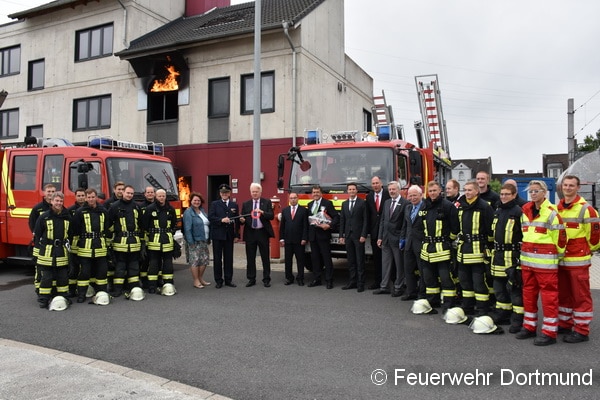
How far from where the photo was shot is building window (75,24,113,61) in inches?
Answer: 733

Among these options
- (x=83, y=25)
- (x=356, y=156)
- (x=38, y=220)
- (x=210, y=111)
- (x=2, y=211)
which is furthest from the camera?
(x=83, y=25)

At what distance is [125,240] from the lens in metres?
7.55

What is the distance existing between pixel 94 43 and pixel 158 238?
1425cm

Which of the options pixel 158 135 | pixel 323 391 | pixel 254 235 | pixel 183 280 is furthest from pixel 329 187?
pixel 158 135

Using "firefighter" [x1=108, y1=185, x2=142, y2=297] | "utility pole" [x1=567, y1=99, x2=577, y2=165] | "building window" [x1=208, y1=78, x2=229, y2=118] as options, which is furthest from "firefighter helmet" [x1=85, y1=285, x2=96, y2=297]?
"utility pole" [x1=567, y1=99, x2=577, y2=165]

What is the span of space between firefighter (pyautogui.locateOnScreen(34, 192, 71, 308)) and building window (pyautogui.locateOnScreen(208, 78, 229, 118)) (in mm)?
9926

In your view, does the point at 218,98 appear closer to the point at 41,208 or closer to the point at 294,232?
the point at 294,232

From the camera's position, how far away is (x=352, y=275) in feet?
27.1

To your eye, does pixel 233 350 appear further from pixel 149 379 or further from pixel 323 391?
pixel 323 391

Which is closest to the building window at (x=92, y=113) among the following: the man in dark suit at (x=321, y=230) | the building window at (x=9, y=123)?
the building window at (x=9, y=123)

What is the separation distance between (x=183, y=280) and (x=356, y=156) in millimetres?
4013

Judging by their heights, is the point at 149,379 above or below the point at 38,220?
below

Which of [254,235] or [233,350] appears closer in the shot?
[233,350]

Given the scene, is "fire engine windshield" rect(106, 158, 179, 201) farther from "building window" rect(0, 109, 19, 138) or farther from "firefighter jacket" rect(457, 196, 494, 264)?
"building window" rect(0, 109, 19, 138)
